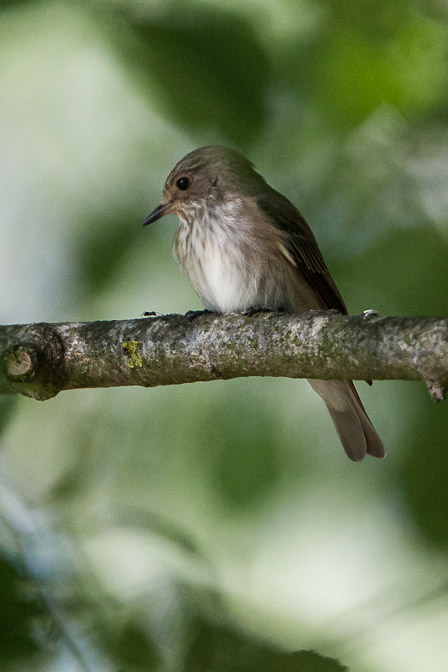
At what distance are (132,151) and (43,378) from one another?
5.83 feet

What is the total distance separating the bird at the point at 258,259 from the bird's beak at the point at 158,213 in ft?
0.03

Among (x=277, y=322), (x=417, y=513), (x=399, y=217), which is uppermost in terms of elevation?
(x=399, y=217)

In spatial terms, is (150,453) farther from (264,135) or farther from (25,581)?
(25,581)

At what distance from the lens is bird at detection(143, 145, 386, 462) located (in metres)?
3.71

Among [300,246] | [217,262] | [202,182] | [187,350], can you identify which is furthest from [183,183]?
[187,350]

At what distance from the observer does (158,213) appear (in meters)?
4.03

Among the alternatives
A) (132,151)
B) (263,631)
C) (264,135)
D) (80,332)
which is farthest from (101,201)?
(263,631)

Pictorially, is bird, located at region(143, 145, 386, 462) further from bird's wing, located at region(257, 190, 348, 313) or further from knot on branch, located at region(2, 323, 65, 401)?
knot on branch, located at region(2, 323, 65, 401)

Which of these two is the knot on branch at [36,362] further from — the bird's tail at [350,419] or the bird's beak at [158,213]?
the bird's tail at [350,419]

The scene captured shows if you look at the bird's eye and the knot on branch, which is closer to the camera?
the knot on branch

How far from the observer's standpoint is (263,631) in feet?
6.89

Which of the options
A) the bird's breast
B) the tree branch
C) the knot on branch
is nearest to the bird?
the bird's breast

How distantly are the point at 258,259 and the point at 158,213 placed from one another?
573mm

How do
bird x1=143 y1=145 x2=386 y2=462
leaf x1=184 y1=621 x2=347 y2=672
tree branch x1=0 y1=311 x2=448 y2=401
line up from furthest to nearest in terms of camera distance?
1. bird x1=143 y1=145 x2=386 y2=462
2. tree branch x1=0 y1=311 x2=448 y2=401
3. leaf x1=184 y1=621 x2=347 y2=672
